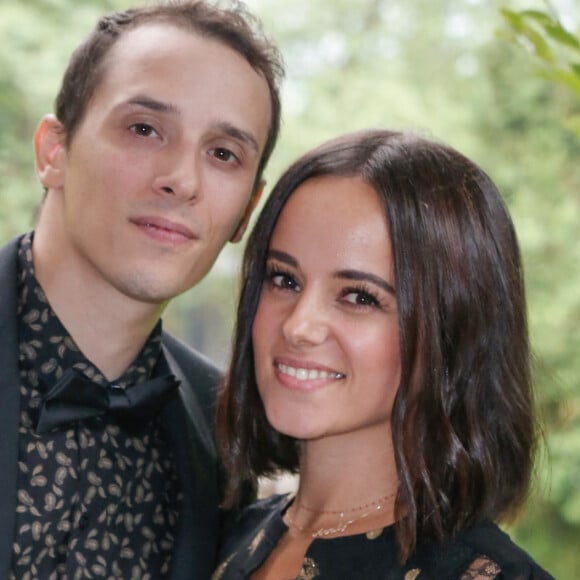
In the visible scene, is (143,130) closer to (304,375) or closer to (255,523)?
(304,375)

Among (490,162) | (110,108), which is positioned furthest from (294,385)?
(490,162)

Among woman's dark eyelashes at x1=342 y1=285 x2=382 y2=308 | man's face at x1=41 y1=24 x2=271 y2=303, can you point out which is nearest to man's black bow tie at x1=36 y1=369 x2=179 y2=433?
man's face at x1=41 y1=24 x2=271 y2=303

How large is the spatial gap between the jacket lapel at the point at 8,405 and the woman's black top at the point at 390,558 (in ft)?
1.50

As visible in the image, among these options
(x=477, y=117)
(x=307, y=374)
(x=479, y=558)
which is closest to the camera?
(x=479, y=558)

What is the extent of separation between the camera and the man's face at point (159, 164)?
6.60ft

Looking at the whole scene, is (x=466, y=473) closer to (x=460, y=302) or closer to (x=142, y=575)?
(x=460, y=302)

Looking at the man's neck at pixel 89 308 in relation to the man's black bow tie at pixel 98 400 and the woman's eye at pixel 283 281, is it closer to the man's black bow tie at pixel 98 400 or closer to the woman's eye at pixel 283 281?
the man's black bow tie at pixel 98 400

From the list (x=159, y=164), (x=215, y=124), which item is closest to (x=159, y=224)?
(x=159, y=164)

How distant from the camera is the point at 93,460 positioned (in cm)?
201

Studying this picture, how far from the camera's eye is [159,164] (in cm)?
201

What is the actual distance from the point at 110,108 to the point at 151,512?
81cm

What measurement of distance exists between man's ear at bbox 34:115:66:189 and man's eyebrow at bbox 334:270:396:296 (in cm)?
71

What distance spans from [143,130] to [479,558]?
3.34ft

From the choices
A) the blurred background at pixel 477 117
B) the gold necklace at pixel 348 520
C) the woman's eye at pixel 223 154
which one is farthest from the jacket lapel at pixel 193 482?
the blurred background at pixel 477 117
